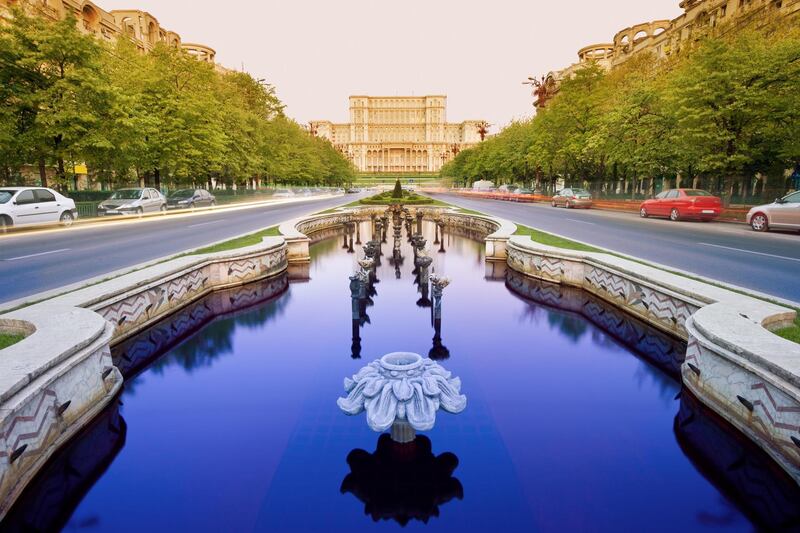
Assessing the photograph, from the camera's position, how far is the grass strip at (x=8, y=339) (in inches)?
211

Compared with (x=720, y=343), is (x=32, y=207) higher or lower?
higher

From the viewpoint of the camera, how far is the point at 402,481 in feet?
13.8

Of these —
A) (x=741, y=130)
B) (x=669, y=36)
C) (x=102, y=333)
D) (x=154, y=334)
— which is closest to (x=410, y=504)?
(x=102, y=333)

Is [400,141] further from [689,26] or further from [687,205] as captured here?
[687,205]

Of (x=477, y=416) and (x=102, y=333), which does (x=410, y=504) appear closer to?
(x=477, y=416)

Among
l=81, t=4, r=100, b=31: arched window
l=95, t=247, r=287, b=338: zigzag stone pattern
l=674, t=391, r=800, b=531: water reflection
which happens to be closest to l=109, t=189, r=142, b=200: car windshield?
l=95, t=247, r=287, b=338: zigzag stone pattern

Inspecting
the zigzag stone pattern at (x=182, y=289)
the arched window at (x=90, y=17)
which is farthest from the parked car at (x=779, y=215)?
the arched window at (x=90, y=17)

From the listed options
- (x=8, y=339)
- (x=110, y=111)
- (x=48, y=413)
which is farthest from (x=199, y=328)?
(x=110, y=111)

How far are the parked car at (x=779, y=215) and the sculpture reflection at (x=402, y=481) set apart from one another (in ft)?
62.8

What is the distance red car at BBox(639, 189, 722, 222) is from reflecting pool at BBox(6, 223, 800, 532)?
61.7ft

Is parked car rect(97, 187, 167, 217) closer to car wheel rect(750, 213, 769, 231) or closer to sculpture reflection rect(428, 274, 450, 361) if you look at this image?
sculpture reflection rect(428, 274, 450, 361)

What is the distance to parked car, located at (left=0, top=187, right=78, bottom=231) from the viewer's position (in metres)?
19.0

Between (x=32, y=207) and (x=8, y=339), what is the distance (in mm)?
18707

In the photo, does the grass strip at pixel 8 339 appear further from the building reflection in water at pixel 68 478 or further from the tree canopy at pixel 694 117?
the tree canopy at pixel 694 117
